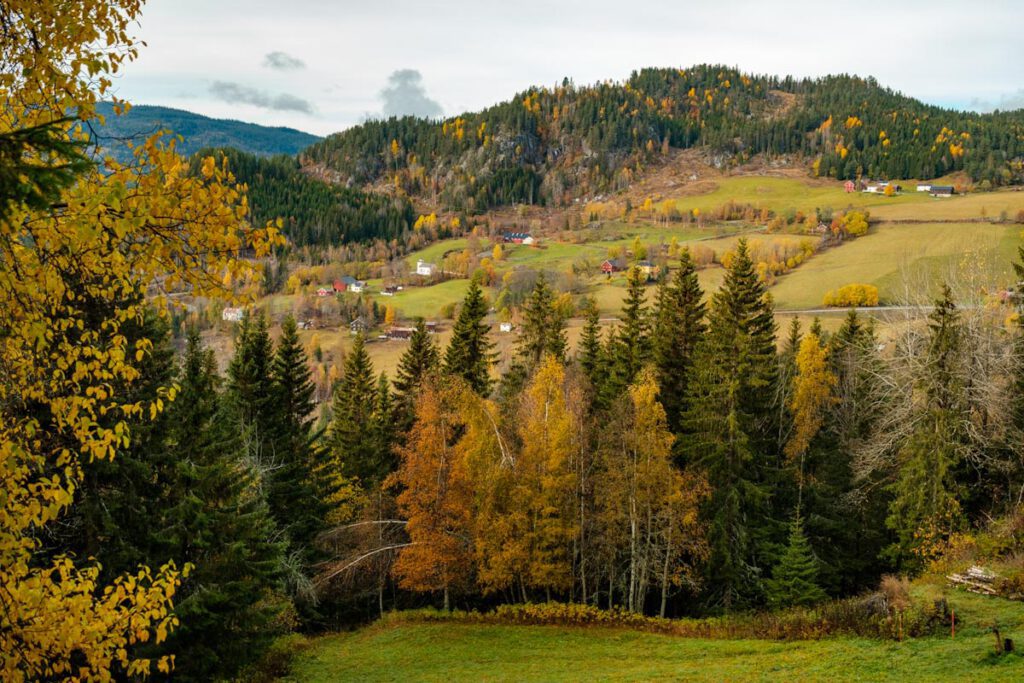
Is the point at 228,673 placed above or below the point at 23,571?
below

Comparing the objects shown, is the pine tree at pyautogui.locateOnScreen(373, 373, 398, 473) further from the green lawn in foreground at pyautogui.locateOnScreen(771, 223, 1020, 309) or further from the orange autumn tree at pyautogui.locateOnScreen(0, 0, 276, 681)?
the green lawn in foreground at pyautogui.locateOnScreen(771, 223, 1020, 309)

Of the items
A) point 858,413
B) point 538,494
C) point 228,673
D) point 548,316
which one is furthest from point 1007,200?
point 228,673

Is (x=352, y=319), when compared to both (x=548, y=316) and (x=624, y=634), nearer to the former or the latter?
(x=548, y=316)

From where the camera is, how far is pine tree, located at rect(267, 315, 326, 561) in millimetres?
36750

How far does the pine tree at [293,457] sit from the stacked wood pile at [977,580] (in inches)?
1129

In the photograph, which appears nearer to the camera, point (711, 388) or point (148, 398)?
point (148, 398)

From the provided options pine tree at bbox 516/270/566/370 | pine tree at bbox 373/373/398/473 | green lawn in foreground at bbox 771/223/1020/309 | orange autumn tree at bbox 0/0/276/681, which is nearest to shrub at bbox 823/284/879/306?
green lawn in foreground at bbox 771/223/1020/309

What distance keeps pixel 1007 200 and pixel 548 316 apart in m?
181

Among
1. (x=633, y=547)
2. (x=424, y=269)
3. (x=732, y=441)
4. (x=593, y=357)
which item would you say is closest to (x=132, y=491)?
(x=633, y=547)

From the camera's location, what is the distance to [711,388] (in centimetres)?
3594

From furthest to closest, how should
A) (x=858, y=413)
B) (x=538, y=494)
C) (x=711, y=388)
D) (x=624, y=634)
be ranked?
(x=858, y=413), (x=711, y=388), (x=538, y=494), (x=624, y=634)

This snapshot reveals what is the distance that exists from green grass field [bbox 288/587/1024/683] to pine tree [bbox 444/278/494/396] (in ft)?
53.6

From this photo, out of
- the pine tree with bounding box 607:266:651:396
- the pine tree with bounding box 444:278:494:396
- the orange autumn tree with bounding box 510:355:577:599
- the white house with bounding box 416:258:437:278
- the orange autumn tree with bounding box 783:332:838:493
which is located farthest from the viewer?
the white house with bounding box 416:258:437:278

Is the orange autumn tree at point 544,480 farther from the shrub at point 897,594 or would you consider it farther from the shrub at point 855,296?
the shrub at point 855,296
